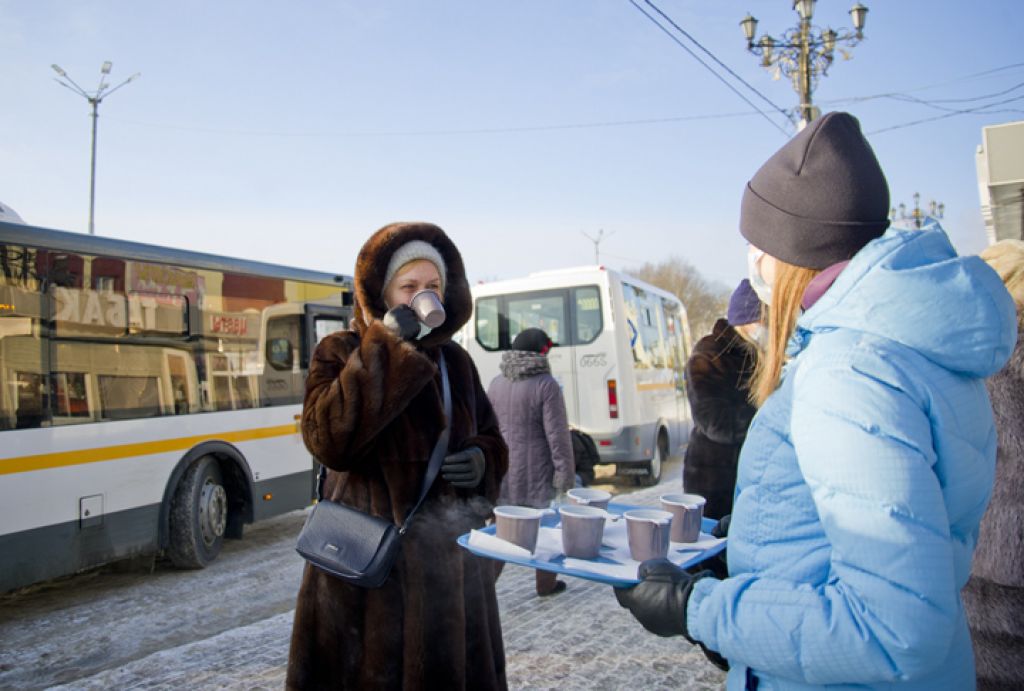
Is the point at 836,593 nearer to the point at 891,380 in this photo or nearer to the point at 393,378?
the point at 891,380

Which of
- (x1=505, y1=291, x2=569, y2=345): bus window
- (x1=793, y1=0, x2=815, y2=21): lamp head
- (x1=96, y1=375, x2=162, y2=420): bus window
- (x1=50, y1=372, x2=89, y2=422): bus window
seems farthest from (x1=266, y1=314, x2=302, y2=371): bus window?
(x1=793, y1=0, x2=815, y2=21): lamp head

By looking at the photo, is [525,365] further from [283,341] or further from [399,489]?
[283,341]

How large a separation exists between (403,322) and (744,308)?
195cm

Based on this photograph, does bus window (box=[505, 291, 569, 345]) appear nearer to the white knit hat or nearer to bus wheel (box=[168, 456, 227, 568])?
bus wheel (box=[168, 456, 227, 568])

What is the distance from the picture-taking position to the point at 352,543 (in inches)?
85.0

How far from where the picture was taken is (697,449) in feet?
13.1

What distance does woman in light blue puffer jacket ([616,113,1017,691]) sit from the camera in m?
1.04

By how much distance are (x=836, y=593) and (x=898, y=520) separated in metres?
0.15

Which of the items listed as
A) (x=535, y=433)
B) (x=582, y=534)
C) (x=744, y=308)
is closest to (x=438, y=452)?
(x=582, y=534)

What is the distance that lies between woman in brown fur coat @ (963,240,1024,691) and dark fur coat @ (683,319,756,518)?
1751mm

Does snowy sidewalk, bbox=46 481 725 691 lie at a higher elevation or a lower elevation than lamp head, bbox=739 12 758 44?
lower

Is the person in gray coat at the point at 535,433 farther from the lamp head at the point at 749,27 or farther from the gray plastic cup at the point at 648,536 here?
the lamp head at the point at 749,27

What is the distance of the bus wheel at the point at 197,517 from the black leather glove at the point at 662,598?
231 inches

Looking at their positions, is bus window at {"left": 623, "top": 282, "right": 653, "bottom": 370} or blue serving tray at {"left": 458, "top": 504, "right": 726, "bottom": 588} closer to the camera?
blue serving tray at {"left": 458, "top": 504, "right": 726, "bottom": 588}
